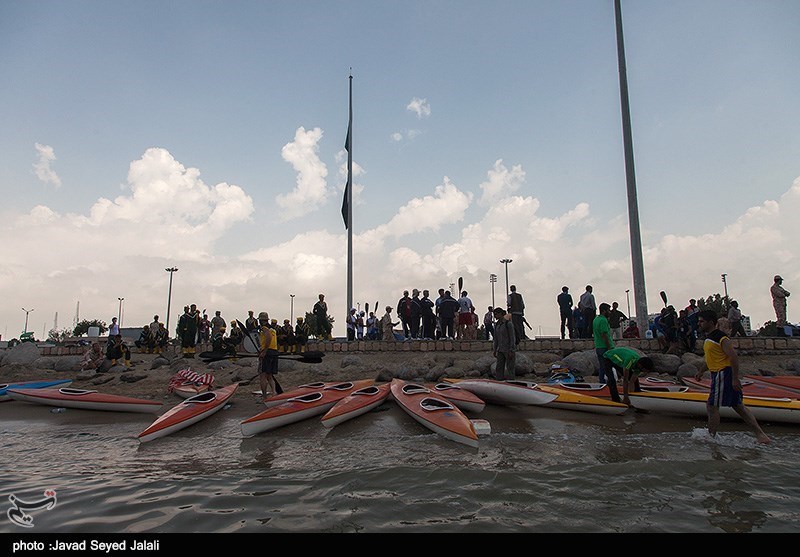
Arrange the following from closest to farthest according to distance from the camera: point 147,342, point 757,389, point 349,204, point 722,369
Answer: point 722,369, point 757,389, point 147,342, point 349,204

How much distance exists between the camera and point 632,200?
14.0 m

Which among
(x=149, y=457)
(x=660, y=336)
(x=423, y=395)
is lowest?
(x=149, y=457)

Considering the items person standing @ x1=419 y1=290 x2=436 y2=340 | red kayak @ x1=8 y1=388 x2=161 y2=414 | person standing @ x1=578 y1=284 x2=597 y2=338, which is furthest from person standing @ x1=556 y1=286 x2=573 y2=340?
red kayak @ x1=8 y1=388 x2=161 y2=414

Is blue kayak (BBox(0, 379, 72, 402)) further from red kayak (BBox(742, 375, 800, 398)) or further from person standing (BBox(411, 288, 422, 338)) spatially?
red kayak (BBox(742, 375, 800, 398))

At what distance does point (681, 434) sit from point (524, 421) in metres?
2.29

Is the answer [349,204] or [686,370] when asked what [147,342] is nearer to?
[349,204]

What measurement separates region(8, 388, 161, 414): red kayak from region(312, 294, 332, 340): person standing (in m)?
5.82

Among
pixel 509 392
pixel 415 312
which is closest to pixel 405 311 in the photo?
pixel 415 312

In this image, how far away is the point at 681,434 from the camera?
6.89 meters

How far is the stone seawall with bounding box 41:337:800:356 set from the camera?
1284cm

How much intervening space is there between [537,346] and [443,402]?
7.45 meters

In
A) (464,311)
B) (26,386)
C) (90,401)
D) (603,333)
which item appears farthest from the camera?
(464,311)
